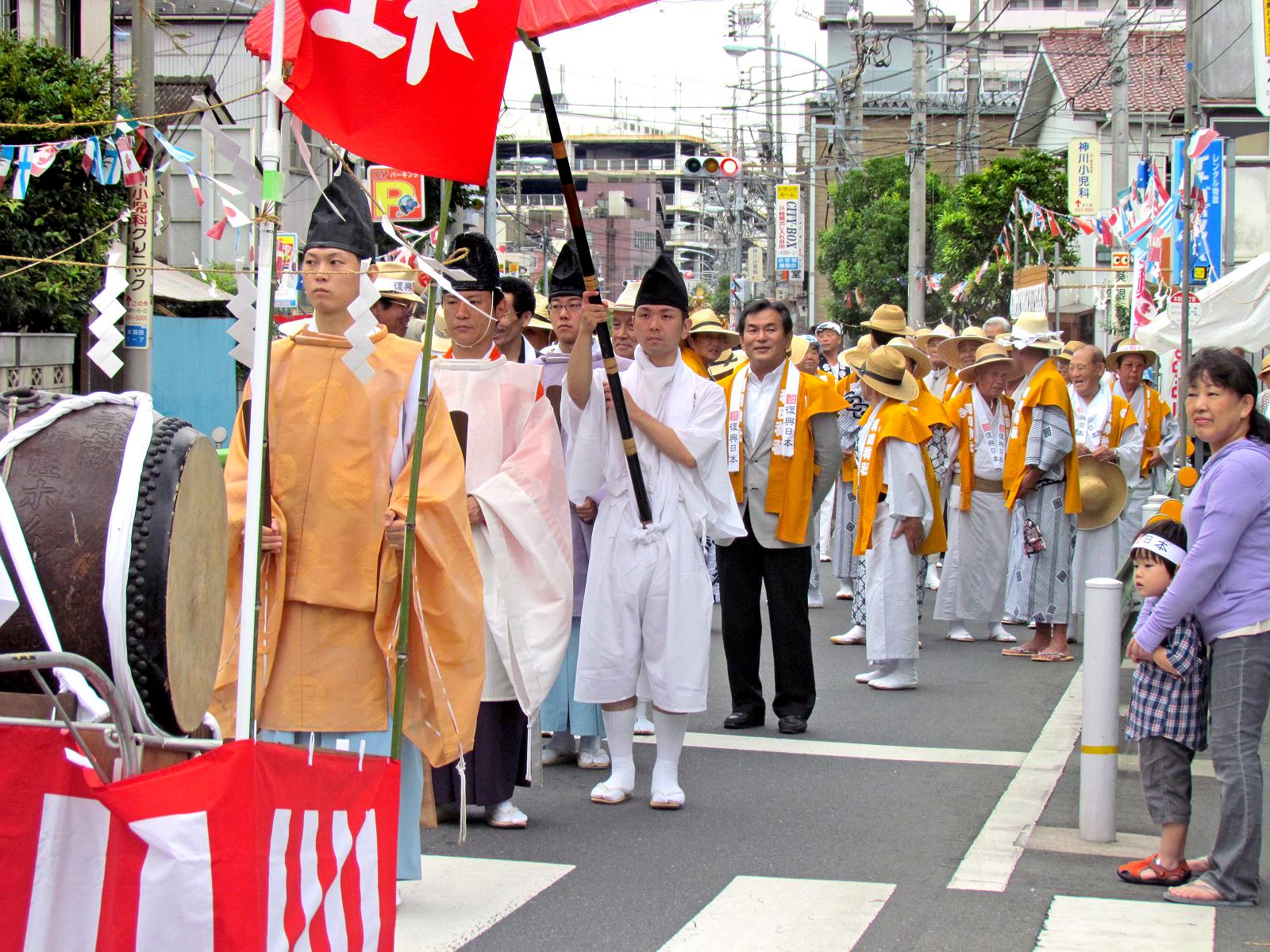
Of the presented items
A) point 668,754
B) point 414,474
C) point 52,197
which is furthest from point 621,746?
point 52,197

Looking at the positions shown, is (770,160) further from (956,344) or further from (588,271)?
(588,271)

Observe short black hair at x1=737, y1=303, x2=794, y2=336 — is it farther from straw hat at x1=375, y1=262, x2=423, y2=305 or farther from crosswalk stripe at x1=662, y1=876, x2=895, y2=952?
crosswalk stripe at x1=662, y1=876, x2=895, y2=952

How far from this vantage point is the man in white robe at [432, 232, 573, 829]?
5.41m

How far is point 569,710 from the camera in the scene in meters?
6.62

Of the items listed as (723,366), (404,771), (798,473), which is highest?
(723,366)

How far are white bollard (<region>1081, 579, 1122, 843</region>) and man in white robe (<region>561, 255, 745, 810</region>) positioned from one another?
1447 millimetres

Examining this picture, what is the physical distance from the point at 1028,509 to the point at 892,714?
2.66 m

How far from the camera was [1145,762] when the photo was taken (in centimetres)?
487

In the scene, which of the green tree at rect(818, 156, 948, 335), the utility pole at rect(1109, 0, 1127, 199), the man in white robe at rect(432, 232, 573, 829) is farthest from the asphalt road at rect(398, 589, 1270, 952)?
the green tree at rect(818, 156, 948, 335)

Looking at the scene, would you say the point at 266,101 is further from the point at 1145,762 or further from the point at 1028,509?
the point at 1028,509

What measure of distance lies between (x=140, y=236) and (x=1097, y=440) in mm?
6850

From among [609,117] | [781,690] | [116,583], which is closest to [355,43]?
[116,583]

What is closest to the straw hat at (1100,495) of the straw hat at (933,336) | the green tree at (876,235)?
the straw hat at (933,336)

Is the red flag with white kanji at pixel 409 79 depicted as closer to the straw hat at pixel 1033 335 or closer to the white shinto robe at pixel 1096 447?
the white shinto robe at pixel 1096 447
